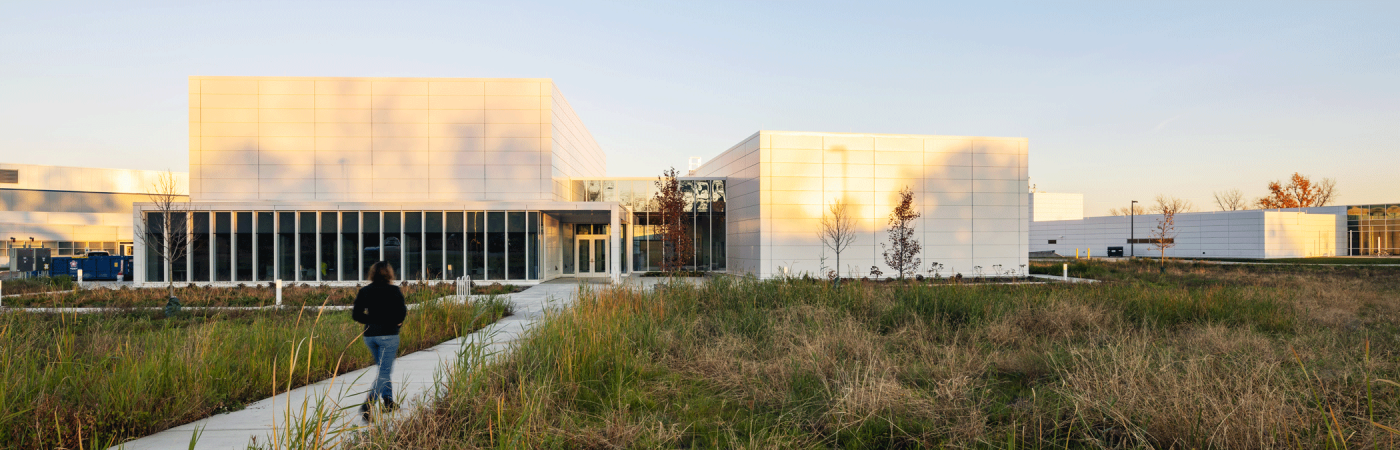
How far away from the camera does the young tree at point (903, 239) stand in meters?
24.6

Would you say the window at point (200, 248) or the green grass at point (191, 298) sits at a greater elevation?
the window at point (200, 248)

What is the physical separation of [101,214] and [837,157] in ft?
189

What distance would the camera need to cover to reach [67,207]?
49.5m

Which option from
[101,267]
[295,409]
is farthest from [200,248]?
[295,409]

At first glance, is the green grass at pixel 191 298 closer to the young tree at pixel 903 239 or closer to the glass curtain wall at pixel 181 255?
the glass curtain wall at pixel 181 255

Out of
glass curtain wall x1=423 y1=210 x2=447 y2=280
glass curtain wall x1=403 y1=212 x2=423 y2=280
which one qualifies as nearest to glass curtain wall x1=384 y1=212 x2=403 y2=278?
glass curtain wall x1=403 y1=212 x2=423 y2=280

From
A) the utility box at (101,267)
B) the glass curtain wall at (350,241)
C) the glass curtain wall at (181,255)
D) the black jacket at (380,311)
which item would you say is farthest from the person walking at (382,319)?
the utility box at (101,267)

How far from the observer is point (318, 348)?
6.73 m

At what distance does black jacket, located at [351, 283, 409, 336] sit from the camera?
5.59m

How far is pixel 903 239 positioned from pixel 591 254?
1476cm

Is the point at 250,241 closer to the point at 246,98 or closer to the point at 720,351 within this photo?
the point at 246,98

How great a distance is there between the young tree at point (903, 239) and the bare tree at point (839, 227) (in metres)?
1.58

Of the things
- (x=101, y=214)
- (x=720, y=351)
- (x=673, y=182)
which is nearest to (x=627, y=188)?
(x=673, y=182)

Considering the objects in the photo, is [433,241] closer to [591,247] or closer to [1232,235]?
[591,247]
